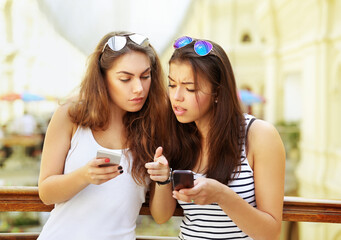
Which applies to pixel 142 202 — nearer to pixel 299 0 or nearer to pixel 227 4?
pixel 299 0

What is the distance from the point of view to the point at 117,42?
5.13 feet

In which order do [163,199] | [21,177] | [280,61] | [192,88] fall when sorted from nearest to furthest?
[192,88] < [163,199] < [21,177] < [280,61]

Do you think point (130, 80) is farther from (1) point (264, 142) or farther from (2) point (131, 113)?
(1) point (264, 142)

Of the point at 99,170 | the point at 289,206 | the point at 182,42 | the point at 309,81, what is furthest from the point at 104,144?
the point at 309,81

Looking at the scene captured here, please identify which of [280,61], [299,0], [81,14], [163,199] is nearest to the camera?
[163,199]

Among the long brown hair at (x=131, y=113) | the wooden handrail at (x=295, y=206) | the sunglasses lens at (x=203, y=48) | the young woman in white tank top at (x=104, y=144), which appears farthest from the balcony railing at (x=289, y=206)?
the sunglasses lens at (x=203, y=48)

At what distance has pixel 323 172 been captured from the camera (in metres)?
10.4

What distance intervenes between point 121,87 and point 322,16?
9964mm

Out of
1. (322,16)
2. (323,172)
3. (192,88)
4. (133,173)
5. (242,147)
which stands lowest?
(323,172)

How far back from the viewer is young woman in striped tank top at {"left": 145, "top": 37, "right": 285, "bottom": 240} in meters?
1.43

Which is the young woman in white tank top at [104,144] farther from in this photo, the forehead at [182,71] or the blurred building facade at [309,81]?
the blurred building facade at [309,81]

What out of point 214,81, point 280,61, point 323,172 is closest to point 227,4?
point 280,61

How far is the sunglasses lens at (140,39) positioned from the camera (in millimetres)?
1572

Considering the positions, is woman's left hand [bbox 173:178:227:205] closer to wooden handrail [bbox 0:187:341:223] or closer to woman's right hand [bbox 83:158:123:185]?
woman's right hand [bbox 83:158:123:185]
